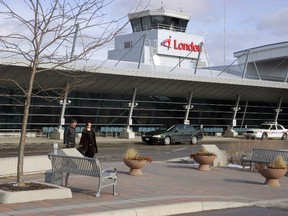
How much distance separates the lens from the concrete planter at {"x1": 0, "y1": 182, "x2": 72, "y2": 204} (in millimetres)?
9109

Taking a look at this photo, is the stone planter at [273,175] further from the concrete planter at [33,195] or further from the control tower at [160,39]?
the control tower at [160,39]

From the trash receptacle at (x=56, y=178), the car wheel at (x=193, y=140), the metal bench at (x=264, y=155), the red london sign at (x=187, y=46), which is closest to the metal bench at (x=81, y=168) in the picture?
the trash receptacle at (x=56, y=178)

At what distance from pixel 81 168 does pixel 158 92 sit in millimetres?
32833

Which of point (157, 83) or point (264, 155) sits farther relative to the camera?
point (157, 83)

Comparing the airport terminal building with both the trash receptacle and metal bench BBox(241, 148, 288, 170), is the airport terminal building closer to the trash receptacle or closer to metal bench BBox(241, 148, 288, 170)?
metal bench BBox(241, 148, 288, 170)

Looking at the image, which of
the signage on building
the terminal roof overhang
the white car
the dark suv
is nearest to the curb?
the terminal roof overhang

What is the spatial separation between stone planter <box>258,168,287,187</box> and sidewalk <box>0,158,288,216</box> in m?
0.27

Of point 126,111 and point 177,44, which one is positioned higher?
point 177,44

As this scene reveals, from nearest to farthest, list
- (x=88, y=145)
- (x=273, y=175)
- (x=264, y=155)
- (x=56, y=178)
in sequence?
(x=56, y=178) → (x=273, y=175) → (x=88, y=145) → (x=264, y=155)

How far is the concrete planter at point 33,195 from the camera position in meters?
9.11

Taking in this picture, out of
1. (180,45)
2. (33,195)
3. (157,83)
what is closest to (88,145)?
(33,195)

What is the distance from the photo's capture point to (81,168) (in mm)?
10695

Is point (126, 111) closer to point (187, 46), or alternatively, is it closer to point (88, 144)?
point (187, 46)

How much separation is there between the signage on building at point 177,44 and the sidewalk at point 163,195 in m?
44.0
